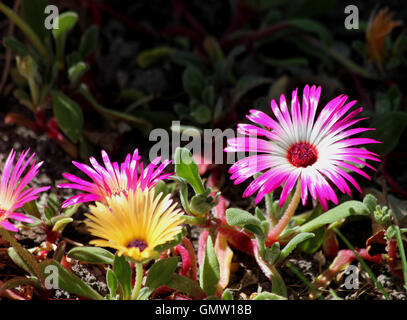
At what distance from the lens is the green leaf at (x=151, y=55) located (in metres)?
2.40

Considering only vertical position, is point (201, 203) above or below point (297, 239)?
above

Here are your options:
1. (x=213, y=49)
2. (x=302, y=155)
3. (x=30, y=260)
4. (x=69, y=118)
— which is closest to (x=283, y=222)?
(x=302, y=155)

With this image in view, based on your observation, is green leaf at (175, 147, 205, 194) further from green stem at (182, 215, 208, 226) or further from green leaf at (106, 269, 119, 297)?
green leaf at (106, 269, 119, 297)

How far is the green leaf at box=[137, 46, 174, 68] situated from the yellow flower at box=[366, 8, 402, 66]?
32.5 inches

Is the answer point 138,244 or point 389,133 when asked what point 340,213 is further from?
point 138,244

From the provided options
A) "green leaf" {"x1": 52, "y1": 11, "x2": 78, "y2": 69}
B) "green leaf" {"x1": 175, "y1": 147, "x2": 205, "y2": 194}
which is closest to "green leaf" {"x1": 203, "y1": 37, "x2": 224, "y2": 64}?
"green leaf" {"x1": 52, "y1": 11, "x2": 78, "y2": 69}

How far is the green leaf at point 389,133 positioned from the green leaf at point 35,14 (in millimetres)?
1306

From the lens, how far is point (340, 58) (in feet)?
7.73

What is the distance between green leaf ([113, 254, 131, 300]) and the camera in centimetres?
147

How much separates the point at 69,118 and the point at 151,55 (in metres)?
0.56

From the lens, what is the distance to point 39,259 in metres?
1.67

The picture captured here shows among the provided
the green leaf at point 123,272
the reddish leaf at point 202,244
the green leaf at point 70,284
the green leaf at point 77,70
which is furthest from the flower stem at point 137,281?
the green leaf at point 77,70

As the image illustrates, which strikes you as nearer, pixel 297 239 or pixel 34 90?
pixel 297 239
